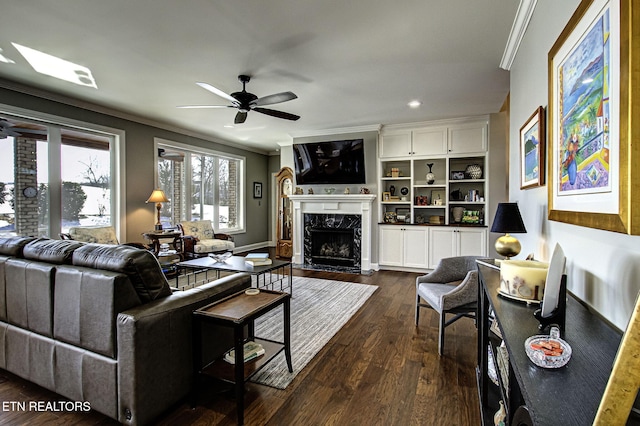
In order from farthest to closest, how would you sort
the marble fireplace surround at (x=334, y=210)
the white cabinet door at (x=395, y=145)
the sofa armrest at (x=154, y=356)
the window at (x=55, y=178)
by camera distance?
the marble fireplace surround at (x=334, y=210), the white cabinet door at (x=395, y=145), the window at (x=55, y=178), the sofa armrest at (x=154, y=356)

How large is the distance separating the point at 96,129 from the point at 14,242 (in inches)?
117

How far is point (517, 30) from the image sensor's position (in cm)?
243

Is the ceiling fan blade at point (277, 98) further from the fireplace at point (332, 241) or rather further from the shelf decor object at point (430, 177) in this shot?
the shelf decor object at point (430, 177)

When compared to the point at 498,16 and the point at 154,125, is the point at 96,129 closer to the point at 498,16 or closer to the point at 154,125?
the point at 154,125

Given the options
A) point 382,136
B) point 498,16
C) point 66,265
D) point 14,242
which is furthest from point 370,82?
point 14,242

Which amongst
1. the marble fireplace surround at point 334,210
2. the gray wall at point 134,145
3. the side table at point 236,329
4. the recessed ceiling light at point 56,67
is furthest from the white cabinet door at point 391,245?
the recessed ceiling light at point 56,67

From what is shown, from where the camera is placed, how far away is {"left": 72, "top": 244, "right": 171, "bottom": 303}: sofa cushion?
1689mm

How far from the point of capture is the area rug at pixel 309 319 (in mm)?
2287

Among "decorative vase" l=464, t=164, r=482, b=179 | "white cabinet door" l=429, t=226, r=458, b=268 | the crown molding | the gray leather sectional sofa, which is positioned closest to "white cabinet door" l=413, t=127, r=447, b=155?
"decorative vase" l=464, t=164, r=482, b=179

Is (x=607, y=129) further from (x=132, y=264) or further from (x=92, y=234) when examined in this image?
(x=92, y=234)

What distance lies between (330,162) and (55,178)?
4.09 meters

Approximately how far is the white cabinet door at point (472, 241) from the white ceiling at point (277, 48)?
192cm

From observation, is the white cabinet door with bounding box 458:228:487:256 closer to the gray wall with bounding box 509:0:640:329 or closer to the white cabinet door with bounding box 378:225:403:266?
the white cabinet door with bounding box 378:225:403:266

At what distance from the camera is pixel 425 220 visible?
5.65m
